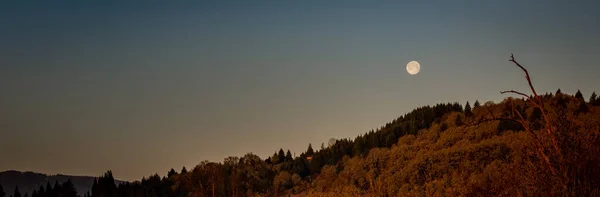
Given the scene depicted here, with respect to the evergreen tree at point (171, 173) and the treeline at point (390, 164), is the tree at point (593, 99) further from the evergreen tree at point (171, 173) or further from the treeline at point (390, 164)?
the evergreen tree at point (171, 173)

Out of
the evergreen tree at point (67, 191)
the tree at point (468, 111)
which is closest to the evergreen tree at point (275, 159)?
the evergreen tree at point (67, 191)

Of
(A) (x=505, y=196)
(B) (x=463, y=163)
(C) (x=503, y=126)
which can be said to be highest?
(C) (x=503, y=126)

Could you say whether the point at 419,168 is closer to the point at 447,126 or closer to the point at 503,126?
the point at 503,126

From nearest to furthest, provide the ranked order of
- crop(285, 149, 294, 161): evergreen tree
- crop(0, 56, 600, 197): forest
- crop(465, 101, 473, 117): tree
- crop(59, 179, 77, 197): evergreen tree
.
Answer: crop(0, 56, 600, 197): forest
crop(465, 101, 473, 117): tree
crop(59, 179, 77, 197): evergreen tree
crop(285, 149, 294, 161): evergreen tree

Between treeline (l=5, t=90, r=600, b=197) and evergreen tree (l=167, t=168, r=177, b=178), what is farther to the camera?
evergreen tree (l=167, t=168, r=177, b=178)

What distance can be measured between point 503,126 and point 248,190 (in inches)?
1891

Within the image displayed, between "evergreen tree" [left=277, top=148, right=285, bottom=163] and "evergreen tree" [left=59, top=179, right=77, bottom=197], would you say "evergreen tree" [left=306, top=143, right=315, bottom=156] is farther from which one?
"evergreen tree" [left=59, top=179, right=77, bottom=197]

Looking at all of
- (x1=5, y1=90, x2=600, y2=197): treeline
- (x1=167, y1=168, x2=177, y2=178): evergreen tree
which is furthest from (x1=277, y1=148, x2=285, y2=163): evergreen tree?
(x1=167, y1=168, x2=177, y2=178): evergreen tree

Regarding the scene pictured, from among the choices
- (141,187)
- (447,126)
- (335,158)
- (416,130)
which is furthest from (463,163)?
(141,187)

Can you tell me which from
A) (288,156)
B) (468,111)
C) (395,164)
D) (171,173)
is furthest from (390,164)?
(171,173)

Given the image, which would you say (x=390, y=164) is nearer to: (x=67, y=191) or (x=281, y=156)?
(x=281, y=156)

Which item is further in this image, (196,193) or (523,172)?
(196,193)

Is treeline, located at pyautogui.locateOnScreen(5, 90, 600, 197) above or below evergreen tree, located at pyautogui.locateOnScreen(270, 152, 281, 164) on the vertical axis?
below

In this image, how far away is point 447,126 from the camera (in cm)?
9862
